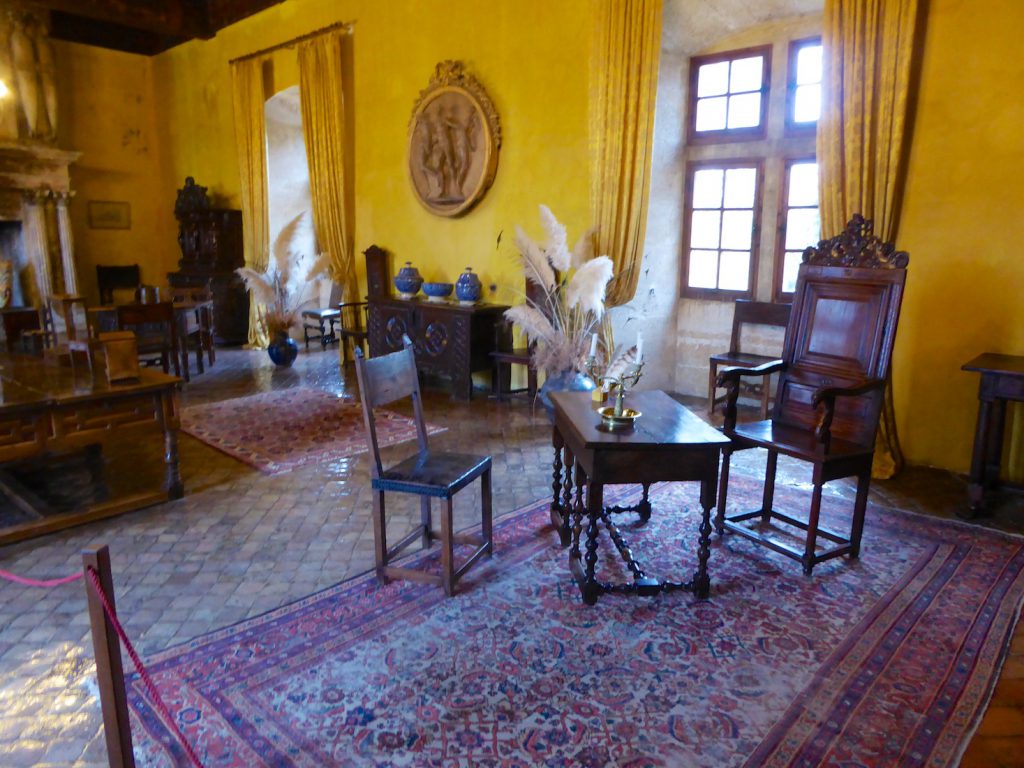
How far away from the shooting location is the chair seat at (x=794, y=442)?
298 centimetres

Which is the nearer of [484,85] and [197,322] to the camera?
[484,85]

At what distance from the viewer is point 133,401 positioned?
140 inches

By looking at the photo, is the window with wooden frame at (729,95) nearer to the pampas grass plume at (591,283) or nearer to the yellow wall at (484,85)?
the yellow wall at (484,85)

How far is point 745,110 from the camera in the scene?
5.72 m

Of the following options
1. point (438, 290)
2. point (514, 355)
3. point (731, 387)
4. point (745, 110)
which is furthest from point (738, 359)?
point (438, 290)

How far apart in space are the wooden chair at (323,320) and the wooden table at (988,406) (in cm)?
686

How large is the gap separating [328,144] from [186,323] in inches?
96.9

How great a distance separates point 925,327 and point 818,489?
2.06 metres

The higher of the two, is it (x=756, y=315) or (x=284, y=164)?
(x=284, y=164)

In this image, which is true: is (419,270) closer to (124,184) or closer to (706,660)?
(706,660)

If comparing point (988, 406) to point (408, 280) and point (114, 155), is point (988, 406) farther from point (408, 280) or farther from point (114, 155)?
point (114, 155)

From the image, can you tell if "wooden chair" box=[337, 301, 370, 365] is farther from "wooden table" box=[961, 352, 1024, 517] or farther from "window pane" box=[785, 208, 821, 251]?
"wooden table" box=[961, 352, 1024, 517]

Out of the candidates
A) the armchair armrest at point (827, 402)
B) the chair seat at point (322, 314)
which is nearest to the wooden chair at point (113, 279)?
the chair seat at point (322, 314)

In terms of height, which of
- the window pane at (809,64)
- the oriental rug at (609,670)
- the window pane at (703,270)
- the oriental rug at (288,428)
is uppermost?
the window pane at (809,64)
